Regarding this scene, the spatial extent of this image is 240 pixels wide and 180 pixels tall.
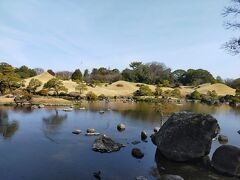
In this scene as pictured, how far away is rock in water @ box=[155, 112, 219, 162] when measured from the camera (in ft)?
58.9

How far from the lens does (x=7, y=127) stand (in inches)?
1098

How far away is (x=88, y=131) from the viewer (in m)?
26.3

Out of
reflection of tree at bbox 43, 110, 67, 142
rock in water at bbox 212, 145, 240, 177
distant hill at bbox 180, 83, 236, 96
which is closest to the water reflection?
rock in water at bbox 212, 145, 240, 177

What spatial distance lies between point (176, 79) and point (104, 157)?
93.1 metres

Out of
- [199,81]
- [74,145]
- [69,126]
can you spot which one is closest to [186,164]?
[74,145]

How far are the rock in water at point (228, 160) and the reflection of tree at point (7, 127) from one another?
1653 centimetres

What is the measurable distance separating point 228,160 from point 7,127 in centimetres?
2034

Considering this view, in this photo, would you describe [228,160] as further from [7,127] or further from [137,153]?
[7,127]

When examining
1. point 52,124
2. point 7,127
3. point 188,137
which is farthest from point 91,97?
point 188,137

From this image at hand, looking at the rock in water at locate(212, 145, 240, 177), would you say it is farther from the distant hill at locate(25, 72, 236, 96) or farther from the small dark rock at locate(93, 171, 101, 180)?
the distant hill at locate(25, 72, 236, 96)

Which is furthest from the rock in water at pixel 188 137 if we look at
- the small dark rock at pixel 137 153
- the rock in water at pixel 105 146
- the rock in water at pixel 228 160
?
the rock in water at pixel 105 146

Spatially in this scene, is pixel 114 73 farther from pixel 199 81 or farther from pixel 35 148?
pixel 35 148

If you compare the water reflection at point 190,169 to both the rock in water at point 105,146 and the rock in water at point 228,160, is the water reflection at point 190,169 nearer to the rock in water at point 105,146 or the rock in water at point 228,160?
the rock in water at point 228,160

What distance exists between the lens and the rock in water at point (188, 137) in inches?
707
